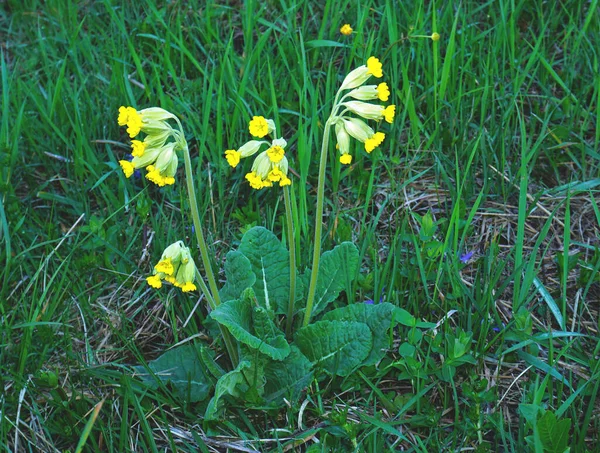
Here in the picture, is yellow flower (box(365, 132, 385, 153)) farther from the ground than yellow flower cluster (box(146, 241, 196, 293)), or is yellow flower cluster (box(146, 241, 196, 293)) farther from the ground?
yellow flower (box(365, 132, 385, 153))

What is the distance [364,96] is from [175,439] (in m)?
1.33

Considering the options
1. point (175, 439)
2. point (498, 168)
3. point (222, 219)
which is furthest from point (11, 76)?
point (498, 168)

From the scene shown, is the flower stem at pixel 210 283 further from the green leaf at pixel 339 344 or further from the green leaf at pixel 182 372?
the green leaf at pixel 339 344

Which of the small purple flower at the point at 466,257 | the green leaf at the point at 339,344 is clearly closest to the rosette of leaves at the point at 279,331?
the green leaf at the point at 339,344

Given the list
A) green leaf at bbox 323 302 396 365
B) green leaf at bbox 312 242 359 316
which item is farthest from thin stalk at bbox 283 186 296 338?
Result: green leaf at bbox 323 302 396 365

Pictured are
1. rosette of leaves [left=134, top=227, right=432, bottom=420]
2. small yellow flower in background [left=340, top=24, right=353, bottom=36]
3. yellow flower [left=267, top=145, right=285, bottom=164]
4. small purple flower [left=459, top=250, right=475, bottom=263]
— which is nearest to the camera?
yellow flower [left=267, top=145, right=285, bottom=164]

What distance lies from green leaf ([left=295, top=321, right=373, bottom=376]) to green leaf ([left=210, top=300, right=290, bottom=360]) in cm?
14

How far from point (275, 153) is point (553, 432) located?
121 cm

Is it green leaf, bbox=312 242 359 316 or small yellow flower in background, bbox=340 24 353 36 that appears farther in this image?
small yellow flower in background, bbox=340 24 353 36

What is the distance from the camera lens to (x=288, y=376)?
2609 mm

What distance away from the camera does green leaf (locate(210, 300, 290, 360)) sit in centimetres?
238

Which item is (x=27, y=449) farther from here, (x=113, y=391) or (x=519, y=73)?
(x=519, y=73)

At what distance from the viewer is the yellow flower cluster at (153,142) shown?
225 centimetres

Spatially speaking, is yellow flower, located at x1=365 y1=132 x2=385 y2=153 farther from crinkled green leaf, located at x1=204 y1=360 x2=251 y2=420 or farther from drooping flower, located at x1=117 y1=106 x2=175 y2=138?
crinkled green leaf, located at x1=204 y1=360 x2=251 y2=420
